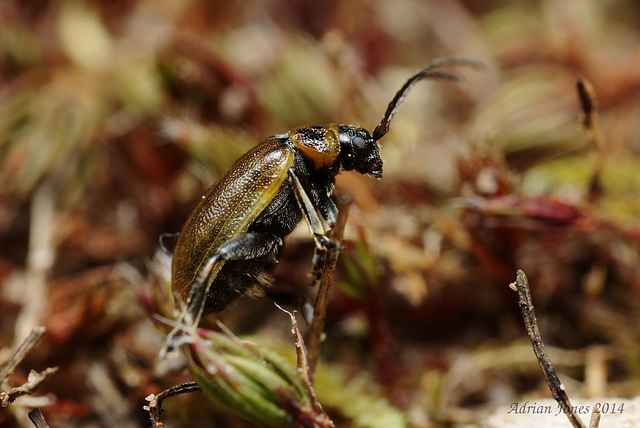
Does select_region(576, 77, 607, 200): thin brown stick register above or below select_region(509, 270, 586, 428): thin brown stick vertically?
above

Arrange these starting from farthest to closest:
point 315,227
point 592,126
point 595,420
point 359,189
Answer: point 359,189, point 592,126, point 315,227, point 595,420

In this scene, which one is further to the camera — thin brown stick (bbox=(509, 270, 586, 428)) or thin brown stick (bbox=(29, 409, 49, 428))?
thin brown stick (bbox=(29, 409, 49, 428))

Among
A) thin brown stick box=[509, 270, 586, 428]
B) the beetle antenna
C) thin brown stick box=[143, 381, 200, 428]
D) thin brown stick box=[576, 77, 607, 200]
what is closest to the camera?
thin brown stick box=[509, 270, 586, 428]

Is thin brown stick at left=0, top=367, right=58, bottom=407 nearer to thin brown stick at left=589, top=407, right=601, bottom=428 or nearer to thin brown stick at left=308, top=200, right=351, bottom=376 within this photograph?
thin brown stick at left=308, top=200, right=351, bottom=376

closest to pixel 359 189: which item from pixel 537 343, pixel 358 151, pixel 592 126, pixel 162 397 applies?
pixel 358 151

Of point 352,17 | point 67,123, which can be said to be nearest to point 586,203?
point 352,17

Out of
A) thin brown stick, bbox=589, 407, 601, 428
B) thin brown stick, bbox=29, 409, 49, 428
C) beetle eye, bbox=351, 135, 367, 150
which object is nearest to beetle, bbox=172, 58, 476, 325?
beetle eye, bbox=351, 135, 367, 150

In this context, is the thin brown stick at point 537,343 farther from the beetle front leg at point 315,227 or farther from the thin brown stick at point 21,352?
the thin brown stick at point 21,352

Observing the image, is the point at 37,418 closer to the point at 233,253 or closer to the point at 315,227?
the point at 233,253
